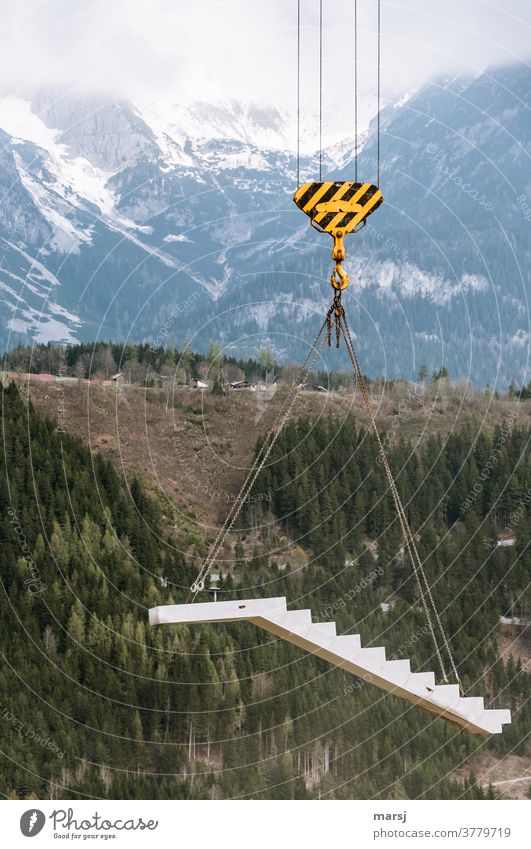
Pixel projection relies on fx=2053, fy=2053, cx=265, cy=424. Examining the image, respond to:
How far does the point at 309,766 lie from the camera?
395ft

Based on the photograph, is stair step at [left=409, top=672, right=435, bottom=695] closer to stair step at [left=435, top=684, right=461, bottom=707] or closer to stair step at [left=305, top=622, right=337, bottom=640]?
stair step at [left=435, top=684, right=461, bottom=707]

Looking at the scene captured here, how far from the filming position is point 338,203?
169 ft

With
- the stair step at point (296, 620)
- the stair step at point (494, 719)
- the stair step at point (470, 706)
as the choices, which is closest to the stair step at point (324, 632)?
the stair step at point (296, 620)

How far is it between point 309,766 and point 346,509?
32.3 metres

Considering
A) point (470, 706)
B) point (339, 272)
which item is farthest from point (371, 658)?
point (339, 272)

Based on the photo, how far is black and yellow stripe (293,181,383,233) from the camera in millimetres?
51375

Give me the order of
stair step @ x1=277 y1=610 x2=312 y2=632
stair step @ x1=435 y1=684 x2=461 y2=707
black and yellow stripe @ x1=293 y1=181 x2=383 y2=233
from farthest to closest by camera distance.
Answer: stair step @ x1=277 y1=610 x2=312 y2=632 → stair step @ x1=435 y1=684 x2=461 y2=707 → black and yellow stripe @ x1=293 y1=181 x2=383 y2=233

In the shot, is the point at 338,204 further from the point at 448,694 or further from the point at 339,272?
the point at 448,694

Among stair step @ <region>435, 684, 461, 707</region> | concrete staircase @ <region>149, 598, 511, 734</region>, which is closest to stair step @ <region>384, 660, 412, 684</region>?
concrete staircase @ <region>149, 598, 511, 734</region>

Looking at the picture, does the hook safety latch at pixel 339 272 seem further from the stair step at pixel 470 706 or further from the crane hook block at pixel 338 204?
the stair step at pixel 470 706

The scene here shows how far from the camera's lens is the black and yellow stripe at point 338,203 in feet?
169
